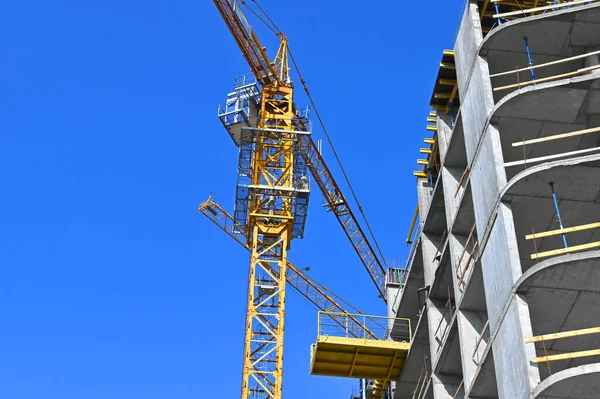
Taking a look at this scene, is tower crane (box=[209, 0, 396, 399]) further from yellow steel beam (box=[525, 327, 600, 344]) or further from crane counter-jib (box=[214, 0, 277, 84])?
yellow steel beam (box=[525, 327, 600, 344])

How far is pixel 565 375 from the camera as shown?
17188 millimetres

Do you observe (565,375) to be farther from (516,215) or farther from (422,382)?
(422,382)

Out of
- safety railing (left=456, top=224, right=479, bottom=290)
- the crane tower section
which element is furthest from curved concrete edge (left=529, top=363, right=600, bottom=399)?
the crane tower section

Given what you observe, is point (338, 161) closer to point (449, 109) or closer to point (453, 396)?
point (449, 109)

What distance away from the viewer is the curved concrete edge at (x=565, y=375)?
1700 centimetres

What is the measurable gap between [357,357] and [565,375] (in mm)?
15696

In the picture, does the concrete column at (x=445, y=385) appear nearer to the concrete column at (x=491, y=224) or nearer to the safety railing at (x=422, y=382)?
the safety railing at (x=422, y=382)

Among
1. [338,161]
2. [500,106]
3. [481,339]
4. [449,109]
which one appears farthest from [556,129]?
[338,161]

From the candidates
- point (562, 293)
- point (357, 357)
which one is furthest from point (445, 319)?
point (562, 293)

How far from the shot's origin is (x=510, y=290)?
19578mm

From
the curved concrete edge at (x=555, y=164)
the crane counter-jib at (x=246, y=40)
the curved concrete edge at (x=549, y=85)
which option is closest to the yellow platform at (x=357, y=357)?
the curved concrete edge at (x=549, y=85)

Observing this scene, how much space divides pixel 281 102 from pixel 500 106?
116 feet

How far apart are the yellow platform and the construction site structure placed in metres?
1.19

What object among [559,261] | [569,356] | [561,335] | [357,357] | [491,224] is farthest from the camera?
[357,357]
